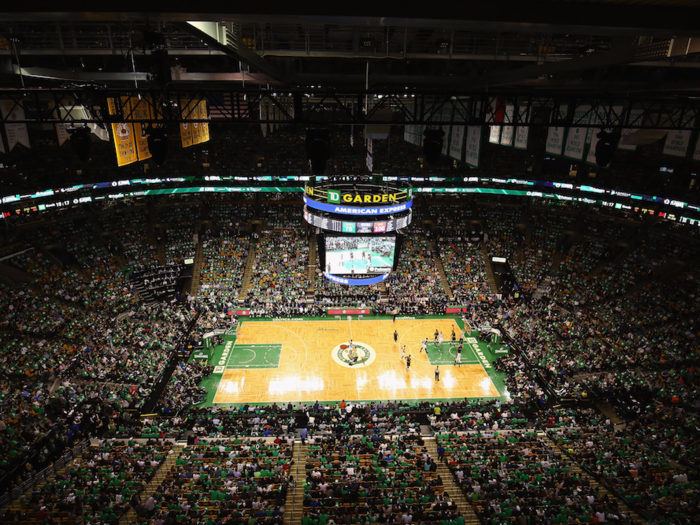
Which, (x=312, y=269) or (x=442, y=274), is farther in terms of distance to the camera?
(x=312, y=269)

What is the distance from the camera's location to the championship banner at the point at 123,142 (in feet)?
49.3

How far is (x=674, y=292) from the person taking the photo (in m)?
27.8

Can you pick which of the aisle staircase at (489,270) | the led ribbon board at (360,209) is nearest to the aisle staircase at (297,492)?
the led ribbon board at (360,209)

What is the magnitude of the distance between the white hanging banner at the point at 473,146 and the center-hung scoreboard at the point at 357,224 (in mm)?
4583

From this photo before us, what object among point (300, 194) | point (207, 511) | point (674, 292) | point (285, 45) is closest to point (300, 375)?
point (207, 511)

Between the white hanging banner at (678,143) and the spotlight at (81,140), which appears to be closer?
the spotlight at (81,140)

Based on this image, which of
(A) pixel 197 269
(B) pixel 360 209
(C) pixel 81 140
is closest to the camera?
(C) pixel 81 140

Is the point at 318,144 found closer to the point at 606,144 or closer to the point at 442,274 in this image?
the point at 606,144

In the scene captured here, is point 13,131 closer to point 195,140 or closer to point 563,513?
point 195,140

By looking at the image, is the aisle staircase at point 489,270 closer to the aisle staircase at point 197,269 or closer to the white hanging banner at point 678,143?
the white hanging banner at point 678,143

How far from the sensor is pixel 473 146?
20.7m

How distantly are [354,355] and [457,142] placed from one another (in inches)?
528

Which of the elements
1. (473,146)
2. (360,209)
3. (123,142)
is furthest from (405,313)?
(123,142)

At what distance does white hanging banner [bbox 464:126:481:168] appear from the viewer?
20016 mm
